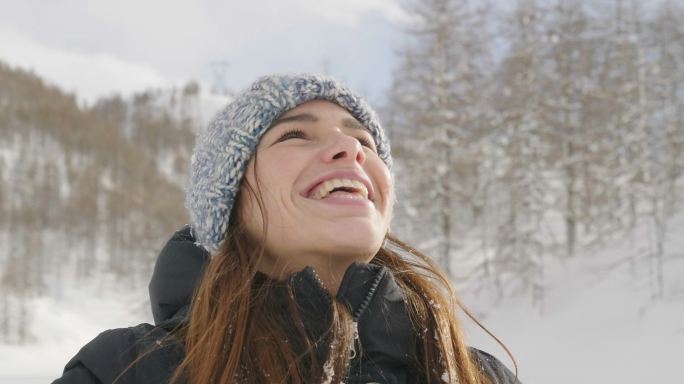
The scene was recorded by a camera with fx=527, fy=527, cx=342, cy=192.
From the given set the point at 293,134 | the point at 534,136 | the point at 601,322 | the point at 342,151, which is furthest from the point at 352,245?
the point at 534,136

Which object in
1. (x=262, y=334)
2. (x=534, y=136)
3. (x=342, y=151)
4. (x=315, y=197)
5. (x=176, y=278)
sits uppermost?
(x=534, y=136)

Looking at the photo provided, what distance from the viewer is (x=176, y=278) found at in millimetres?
1708

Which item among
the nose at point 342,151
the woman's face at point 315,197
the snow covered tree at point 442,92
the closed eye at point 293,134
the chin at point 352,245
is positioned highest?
the snow covered tree at point 442,92

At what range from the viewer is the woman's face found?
1.67 metres

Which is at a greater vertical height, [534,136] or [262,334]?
[534,136]

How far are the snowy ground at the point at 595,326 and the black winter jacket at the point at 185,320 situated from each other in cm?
758

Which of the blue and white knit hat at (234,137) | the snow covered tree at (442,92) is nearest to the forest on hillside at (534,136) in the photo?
the snow covered tree at (442,92)

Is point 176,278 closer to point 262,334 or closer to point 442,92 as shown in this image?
point 262,334

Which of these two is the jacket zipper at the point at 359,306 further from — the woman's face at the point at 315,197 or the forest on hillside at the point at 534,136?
the forest on hillside at the point at 534,136

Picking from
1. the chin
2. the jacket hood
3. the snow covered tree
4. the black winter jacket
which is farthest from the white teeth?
the snow covered tree

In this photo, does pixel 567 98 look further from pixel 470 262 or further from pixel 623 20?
pixel 470 262

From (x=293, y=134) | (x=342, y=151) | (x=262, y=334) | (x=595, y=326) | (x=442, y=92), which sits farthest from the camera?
(x=442, y=92)

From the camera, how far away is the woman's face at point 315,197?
1673 mm

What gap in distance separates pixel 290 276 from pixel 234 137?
1.94 ft
